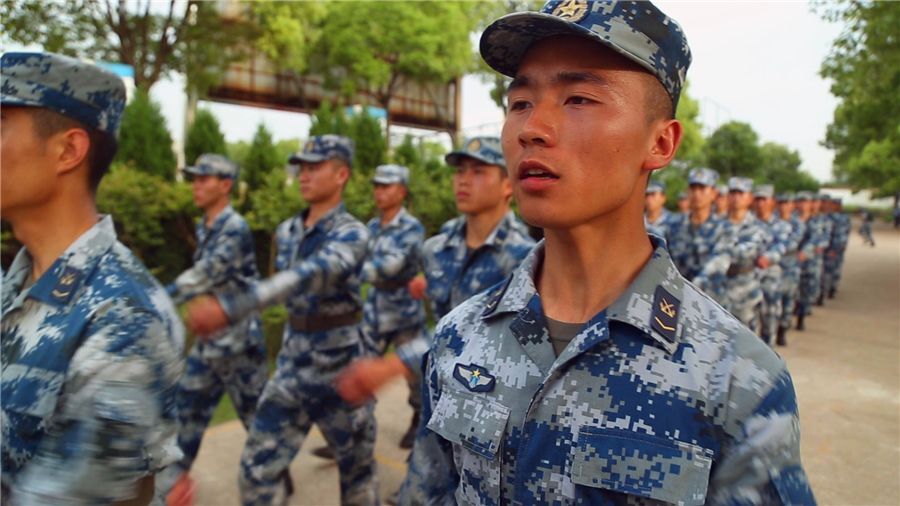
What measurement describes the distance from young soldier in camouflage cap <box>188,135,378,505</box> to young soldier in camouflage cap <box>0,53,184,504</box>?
1.09 metres

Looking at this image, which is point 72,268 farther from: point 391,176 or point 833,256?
point 833,256

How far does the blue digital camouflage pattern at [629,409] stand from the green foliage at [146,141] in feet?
35.7

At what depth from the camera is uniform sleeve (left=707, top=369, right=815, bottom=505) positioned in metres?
1.13

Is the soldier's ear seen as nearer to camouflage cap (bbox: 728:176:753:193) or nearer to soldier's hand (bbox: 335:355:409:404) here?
soldier's hand (bbox: 335:355:409:404)

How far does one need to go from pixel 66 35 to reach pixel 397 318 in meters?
13.5

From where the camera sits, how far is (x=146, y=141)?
11.1 meters

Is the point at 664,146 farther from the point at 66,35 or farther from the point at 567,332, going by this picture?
the point at 66,35

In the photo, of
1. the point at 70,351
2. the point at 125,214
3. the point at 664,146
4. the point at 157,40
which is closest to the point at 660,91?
the point at 664,146

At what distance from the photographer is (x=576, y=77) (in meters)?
1.27

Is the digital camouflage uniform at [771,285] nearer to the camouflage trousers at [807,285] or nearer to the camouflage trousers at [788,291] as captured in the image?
the camouflage trousers at [788,291]

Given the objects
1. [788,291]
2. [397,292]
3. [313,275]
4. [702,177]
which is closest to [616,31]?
[313,275]

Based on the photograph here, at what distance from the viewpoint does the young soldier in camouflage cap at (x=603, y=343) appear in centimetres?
116

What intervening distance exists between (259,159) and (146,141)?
210 cm

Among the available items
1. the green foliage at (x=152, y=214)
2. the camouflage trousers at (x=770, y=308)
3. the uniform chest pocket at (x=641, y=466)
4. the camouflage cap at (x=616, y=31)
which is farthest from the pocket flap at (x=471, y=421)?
the green foliage at (x=152, y=214)
